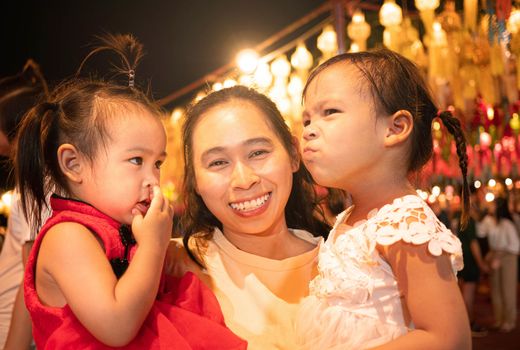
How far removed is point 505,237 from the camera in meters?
7.88

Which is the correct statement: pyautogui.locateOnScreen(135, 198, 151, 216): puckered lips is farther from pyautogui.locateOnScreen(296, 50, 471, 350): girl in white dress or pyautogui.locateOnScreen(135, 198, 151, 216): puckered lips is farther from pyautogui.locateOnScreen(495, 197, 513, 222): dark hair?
pyautogui.locateOnScreen(495, 197, 513, 222): dark hair

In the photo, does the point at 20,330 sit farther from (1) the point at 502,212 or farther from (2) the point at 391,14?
(1) the point at 502,212

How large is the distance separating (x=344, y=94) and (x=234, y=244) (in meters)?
0.71

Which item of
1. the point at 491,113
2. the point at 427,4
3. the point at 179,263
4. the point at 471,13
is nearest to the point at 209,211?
the point at 179,263

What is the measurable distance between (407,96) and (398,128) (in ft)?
0.35

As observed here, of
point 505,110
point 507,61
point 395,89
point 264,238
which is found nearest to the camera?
point 395,89

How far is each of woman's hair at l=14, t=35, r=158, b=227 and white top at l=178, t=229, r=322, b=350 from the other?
1.76ft

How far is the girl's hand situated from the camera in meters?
1.38

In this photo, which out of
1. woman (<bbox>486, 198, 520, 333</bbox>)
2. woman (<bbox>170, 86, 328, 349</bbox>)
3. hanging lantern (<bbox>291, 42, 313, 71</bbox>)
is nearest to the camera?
woman (<bbox>170, 86, 328, 349</bbox>)

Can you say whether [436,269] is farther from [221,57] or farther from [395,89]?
[221,57]

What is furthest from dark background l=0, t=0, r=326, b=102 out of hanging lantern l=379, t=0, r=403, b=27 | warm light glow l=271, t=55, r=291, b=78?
hanging lantern l=379, t=0, r=403, b=27

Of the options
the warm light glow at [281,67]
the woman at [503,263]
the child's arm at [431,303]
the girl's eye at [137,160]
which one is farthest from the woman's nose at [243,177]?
the woman at [503,263]

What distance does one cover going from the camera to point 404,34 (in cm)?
497

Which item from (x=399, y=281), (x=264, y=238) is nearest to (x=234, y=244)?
(x=264, y=238)
